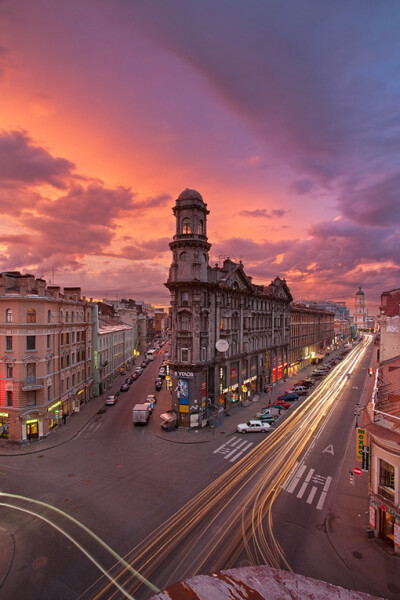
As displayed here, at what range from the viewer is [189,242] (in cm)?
4331

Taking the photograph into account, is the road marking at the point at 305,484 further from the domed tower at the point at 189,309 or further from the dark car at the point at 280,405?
the dark car at the point at 280,405

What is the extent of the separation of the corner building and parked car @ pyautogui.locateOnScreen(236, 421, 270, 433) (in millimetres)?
4988

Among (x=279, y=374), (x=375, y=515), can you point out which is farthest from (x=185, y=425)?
(x=279, y=374)

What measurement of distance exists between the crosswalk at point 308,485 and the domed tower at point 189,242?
84.9 feet

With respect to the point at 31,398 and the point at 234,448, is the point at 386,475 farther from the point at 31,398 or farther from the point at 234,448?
the point at 31,398

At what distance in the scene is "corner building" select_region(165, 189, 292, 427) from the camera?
42.8 metres

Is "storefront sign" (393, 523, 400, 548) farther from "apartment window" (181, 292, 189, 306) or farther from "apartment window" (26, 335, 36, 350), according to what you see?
"apartment window" (26, 335, 36, 350)

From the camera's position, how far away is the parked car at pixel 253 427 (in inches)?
1598

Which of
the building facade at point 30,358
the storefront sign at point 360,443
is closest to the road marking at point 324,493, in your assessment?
the storefront sign at point 360,443

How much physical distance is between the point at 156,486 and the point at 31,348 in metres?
23.1

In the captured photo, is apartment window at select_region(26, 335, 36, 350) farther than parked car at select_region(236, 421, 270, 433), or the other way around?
parked car at select_region(236, 421, 270, 433)

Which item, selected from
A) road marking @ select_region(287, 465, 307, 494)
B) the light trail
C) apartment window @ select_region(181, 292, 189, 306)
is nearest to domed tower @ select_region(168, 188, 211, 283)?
apartment window @ select_region(181, 292, 189, 306)

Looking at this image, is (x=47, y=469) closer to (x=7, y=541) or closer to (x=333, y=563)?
(x=7, y=541)

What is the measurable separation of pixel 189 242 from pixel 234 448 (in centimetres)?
2704
